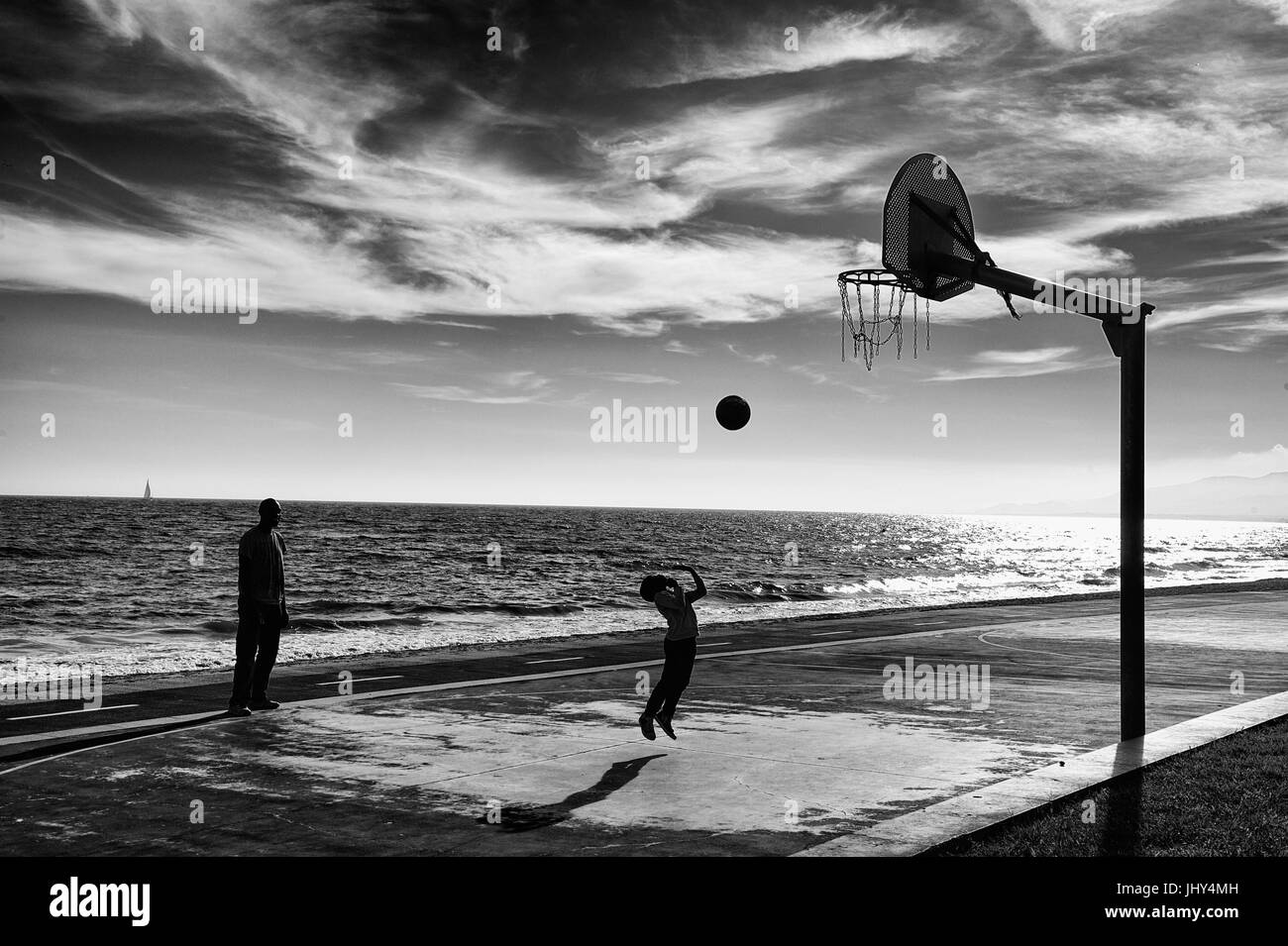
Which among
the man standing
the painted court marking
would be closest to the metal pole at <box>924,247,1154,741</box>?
the man standing

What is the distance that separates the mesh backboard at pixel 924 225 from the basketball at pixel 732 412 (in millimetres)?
3042

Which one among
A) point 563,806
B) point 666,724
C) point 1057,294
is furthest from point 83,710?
point 1057,294

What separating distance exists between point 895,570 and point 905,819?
2805 inches

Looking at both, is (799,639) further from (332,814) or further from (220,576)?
(220,576)

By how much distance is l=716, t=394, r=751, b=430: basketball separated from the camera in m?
12.2

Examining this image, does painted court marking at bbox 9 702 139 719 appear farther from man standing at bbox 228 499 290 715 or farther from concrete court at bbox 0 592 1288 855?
concrete court at bbox 0 592 1288 855

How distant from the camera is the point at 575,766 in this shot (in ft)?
27.7

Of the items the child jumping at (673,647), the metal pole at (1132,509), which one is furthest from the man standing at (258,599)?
the metal pole at (1132,509)

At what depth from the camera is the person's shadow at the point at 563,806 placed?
673 centimetres

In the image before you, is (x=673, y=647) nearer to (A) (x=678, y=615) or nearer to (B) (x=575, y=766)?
(A) (x=678, y=615)

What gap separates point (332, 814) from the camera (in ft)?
22.7

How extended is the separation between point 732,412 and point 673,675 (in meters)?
3.85
